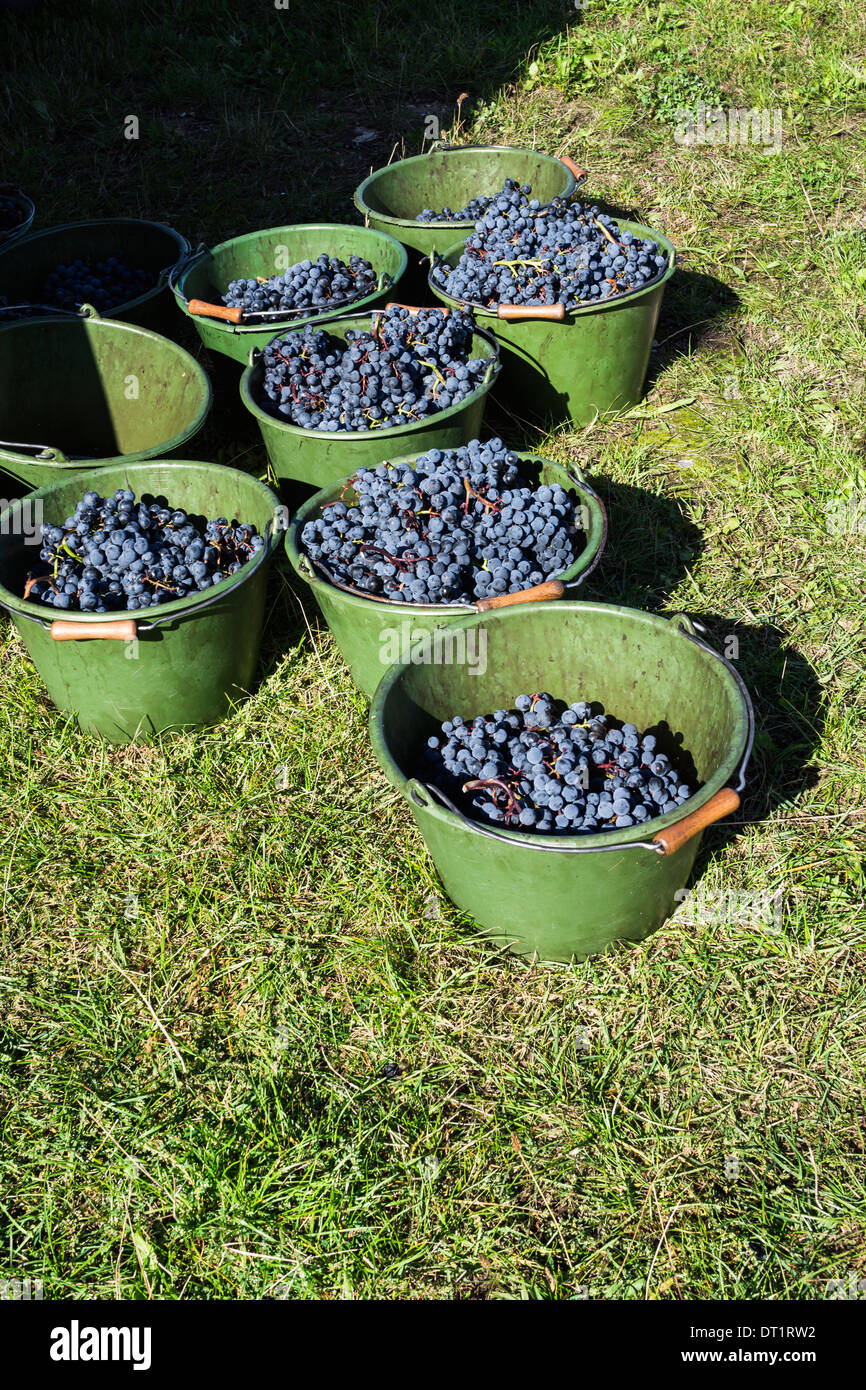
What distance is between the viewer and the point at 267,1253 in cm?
215

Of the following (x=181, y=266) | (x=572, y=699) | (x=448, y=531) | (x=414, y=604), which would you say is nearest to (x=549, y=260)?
(x=181, y=266)

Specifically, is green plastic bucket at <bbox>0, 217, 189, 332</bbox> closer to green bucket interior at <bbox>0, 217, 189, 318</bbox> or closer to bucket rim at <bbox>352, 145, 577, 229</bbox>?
green bucket interior at <bbox>0, 217, 189, 318</bbox>

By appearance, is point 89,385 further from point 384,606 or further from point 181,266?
point 384,606

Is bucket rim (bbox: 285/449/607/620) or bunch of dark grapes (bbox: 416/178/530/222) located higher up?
bunch of dark grapes (bbox: 416/178/530/222)

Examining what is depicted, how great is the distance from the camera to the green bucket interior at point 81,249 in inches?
180

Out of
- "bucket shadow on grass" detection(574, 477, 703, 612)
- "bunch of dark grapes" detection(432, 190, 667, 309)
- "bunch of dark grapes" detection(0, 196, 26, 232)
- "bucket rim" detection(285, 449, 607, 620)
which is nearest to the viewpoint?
"bucket rim" detection(285, 449, 607, 620)

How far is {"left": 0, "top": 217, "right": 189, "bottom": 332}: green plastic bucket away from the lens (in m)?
4.48

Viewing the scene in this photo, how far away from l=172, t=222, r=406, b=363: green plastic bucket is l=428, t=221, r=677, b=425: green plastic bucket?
9.7 inches

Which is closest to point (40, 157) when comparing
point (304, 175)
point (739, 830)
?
point (304, 175)

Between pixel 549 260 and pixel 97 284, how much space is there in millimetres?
1916

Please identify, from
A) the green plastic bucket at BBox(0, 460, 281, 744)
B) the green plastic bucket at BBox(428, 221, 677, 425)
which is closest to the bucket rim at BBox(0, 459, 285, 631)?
the green plastic bucket at BBox(0, 460, 281, 744)

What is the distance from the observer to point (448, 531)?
300cm

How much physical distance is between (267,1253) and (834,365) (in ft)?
13.1

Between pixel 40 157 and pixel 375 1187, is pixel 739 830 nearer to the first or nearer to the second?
pixel 375 1187
